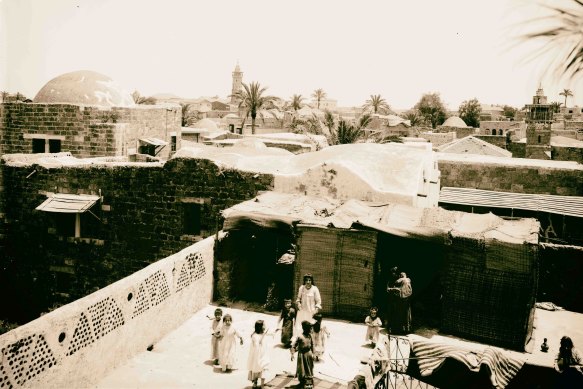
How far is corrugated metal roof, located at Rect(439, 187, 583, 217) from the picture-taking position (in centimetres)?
1480

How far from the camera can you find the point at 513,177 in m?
17.2

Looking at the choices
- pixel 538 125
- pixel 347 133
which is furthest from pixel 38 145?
pixel 538 125

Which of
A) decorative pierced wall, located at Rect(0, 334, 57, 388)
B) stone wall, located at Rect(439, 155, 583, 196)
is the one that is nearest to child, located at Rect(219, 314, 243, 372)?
decorative pierced wall, located at Rect(0, 334, 57, 388)

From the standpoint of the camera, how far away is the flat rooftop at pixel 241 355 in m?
8.13

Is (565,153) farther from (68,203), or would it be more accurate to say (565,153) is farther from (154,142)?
(68,203)

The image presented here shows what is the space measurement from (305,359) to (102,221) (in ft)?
32.6

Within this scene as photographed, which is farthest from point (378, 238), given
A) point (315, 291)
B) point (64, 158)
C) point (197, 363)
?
point (64, 158)

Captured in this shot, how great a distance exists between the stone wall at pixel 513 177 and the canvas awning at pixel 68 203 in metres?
11.7

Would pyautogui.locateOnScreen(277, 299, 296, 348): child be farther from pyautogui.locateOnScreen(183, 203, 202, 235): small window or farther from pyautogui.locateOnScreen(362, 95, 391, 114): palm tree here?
pyautogui.locateOnScreen(362, 95, 391, 114): palm tree

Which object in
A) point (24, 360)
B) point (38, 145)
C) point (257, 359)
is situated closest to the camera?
point (24, 360)

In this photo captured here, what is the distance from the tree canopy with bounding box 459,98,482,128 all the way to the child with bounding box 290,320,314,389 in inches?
3037

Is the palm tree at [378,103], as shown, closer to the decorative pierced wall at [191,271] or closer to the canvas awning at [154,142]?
the canvas awning at [154,142]

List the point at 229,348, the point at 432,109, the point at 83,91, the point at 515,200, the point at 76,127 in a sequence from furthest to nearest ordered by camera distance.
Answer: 1. the point at 432,109
2. the point at 83,91
3. the point at 76,127
4. the point at 515,200
5. the point at 229,348

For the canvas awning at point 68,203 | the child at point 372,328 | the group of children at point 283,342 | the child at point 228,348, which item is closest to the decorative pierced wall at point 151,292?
the group of children at point 283,342
